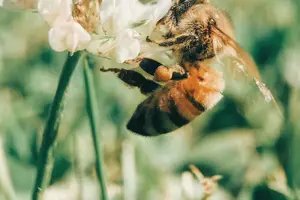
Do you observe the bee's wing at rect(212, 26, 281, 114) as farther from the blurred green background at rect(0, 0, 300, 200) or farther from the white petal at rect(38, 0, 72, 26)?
the white petal at rect(38, 0, 72, 26)

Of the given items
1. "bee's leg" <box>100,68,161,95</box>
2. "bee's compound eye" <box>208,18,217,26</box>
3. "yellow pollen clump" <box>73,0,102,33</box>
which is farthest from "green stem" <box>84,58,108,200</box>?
"bee's compound eye" <box>208,18,217,26</box>

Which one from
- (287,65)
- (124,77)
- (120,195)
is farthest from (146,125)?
(287,65)

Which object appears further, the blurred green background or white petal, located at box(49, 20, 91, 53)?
the blurred green background

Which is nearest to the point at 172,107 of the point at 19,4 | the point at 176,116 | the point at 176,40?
the point at 176,116

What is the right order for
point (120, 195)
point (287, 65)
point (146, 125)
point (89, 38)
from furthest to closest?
point (287, 65)
point (120, 195)
point (146, 125)
point (89, 38)

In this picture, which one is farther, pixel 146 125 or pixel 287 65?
pixel 287 65

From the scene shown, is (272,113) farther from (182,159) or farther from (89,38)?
(89,38)

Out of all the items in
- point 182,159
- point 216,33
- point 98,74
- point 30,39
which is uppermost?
point 216,33
